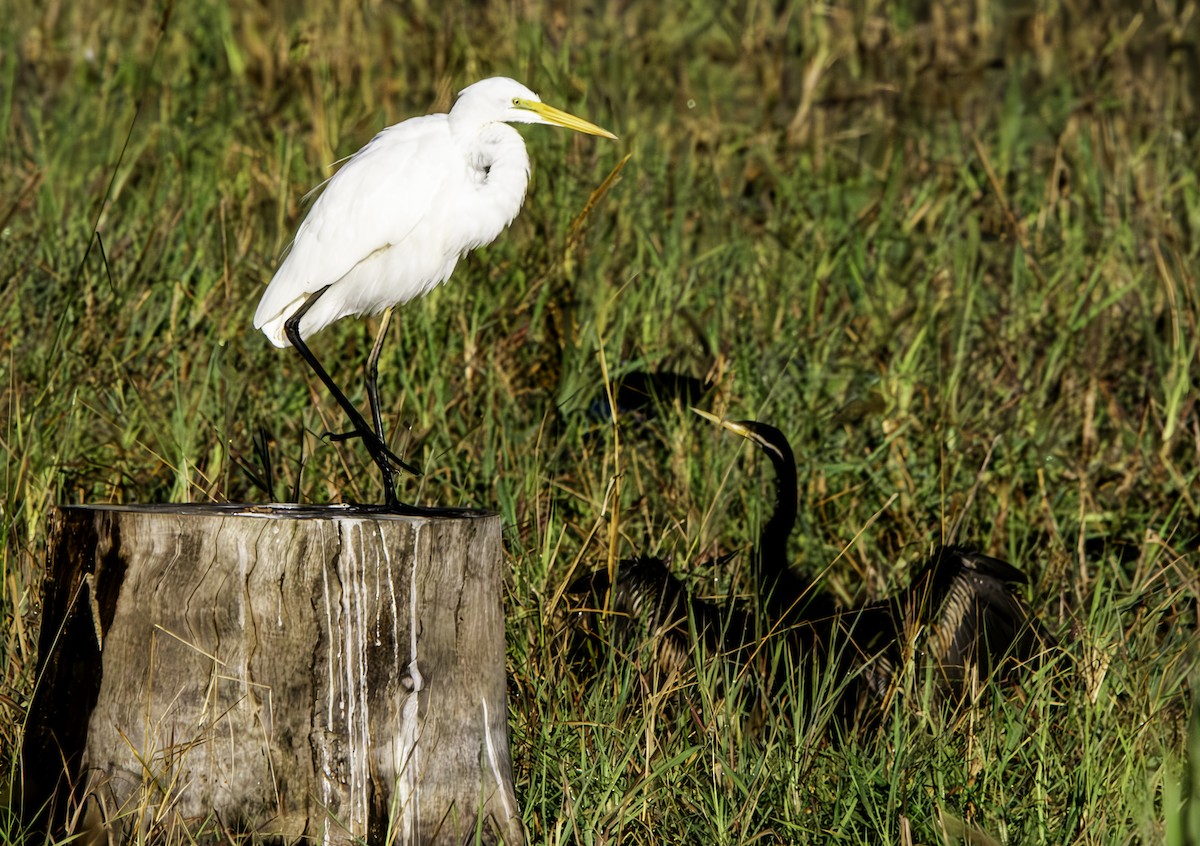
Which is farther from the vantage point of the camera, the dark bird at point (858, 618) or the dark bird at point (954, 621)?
the dark bird at point (954, 621)

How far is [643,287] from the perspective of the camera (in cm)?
439

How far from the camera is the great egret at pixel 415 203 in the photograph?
2.91m

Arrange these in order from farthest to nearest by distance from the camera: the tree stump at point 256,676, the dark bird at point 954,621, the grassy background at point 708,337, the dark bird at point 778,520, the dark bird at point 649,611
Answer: the dark bird at point 778,520, the dark bird at point 954,621, the dark bird at point 649,611, the grassy background at point 708,337, the tree stump at point 256,676

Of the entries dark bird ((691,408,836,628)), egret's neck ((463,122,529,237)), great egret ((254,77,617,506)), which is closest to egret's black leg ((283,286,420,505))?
great egret ((254,77,617,506))

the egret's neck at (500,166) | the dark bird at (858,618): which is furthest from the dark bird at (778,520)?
the egret's neck at (500,166)

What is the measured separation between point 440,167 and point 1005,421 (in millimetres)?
1997

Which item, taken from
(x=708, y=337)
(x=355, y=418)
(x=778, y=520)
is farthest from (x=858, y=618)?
(x=708, y=337)

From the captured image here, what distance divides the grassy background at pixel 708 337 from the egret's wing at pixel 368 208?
0.34 metres

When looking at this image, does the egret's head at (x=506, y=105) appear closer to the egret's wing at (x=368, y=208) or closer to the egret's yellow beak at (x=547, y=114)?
the egret's yellow beak at (x=547, y=114)

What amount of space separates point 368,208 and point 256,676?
45.4 inches

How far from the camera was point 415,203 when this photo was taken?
2.92m

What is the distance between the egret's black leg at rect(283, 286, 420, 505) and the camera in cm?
291

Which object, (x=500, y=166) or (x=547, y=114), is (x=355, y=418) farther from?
(x=547, y=114)

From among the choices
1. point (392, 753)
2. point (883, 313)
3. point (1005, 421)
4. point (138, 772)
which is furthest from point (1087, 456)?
point (138, 772)
